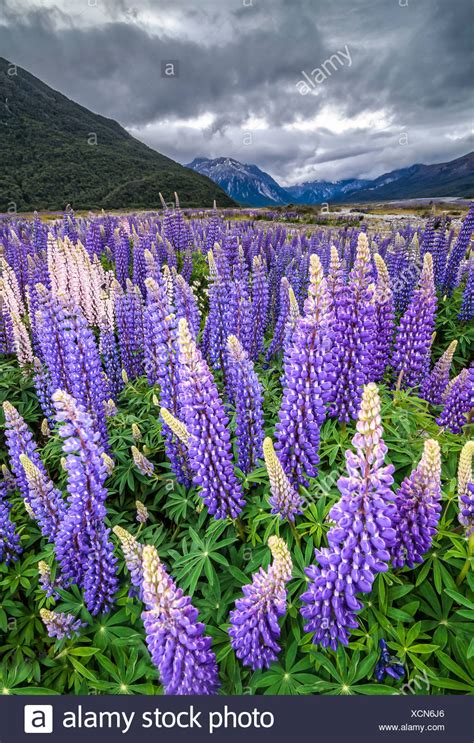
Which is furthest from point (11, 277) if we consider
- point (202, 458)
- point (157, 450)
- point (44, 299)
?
point (202, 458)

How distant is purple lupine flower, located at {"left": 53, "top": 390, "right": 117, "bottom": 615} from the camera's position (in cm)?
310

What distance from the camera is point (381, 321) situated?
5082 millimetres

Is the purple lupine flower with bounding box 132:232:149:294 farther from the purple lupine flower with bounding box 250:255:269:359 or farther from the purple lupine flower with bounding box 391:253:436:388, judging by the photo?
the purple lupine flower with bounding box 391:253:436:388

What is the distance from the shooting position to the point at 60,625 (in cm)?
326

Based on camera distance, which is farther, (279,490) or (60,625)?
(60,625)

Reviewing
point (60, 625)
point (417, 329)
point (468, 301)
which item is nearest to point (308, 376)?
point (417, 329)

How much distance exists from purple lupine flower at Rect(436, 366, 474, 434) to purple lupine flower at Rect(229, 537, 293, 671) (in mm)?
3217

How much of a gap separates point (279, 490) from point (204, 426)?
32.5 inches

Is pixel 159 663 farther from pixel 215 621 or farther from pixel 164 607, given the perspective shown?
pixel 215 621

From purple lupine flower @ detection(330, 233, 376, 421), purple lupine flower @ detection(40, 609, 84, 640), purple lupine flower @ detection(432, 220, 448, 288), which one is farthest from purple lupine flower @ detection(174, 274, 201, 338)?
purple lupine flower @ detection(432, 220, 448, 288)

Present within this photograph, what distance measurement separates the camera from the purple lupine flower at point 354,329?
12.9 feet

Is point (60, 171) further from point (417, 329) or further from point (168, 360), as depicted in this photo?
point (417, 329)

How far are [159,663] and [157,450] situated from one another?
9.42 feet

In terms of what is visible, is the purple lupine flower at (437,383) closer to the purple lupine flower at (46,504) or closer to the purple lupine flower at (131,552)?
the purple lupine flower at (131,552)
